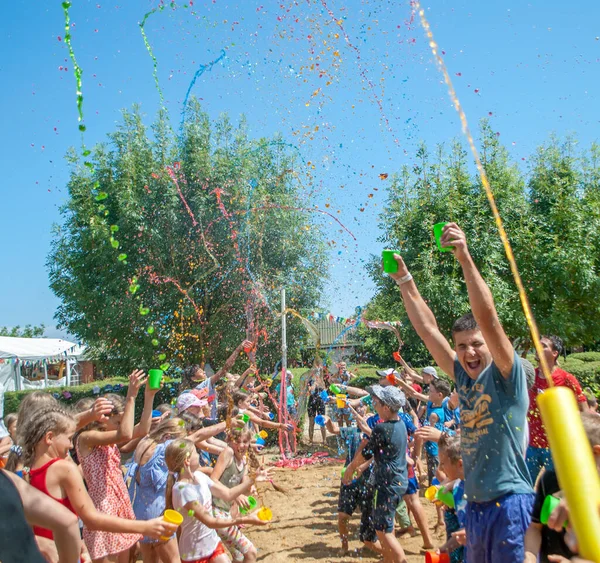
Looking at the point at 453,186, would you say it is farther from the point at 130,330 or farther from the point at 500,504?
the point at 500,504

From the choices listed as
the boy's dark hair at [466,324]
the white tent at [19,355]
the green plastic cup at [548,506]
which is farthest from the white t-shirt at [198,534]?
the white tent at [19,355]

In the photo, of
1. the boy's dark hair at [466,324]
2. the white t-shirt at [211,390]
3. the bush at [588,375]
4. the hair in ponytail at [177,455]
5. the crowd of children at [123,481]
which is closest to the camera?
the boy's dark hair at [466,324]

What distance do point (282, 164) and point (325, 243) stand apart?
2545 millimetres

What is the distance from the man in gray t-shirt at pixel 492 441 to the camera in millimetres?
2301

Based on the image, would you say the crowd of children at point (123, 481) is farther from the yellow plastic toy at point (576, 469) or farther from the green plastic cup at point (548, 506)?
the yellow plastic toy at point (576, 469)

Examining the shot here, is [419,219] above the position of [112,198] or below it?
below

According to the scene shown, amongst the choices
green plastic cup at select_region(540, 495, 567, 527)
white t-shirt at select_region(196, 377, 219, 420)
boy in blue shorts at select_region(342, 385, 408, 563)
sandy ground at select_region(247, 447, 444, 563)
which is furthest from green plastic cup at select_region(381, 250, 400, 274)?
white t-shirt at select_region(196, 377, 219, 420)

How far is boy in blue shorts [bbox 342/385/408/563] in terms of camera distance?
4766mm

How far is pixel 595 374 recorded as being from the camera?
13781mm

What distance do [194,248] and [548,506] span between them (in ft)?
46.0

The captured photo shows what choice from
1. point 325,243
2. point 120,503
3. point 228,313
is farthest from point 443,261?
point 120,503

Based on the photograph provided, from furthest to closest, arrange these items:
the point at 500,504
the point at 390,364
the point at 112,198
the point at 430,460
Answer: the point at 390,364, the point at 112,198, the point at 430,460, the point at 500,504

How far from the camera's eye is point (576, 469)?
63cm

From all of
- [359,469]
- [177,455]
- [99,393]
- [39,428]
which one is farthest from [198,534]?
[99,393]
